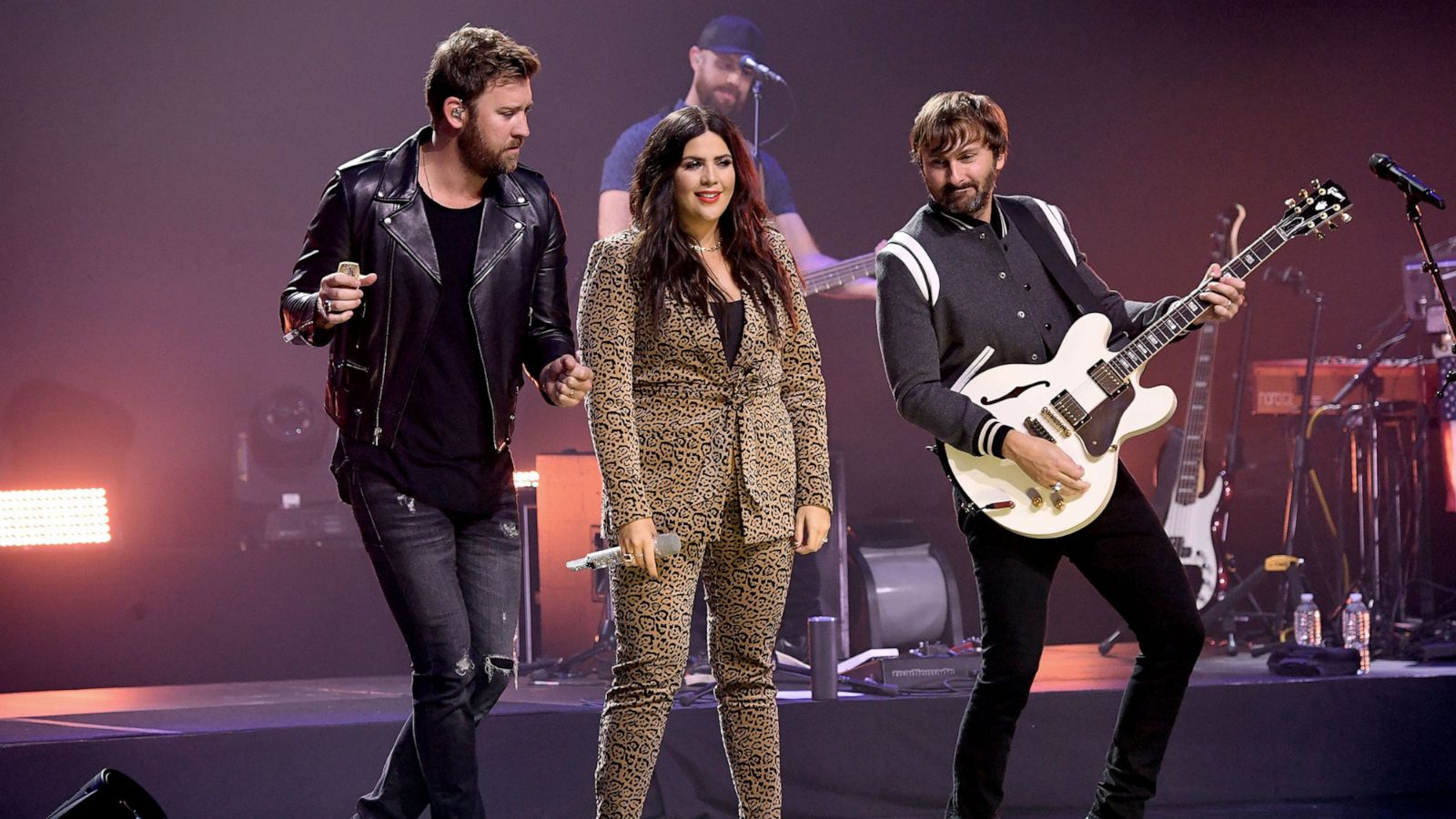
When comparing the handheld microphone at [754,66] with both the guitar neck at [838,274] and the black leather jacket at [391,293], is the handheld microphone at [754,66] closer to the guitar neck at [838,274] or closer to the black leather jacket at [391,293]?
the guitar neck at [838,274]

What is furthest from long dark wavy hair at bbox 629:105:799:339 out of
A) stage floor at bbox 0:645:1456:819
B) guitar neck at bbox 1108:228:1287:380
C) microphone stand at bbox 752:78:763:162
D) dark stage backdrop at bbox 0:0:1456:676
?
dark stage backdrop at bbox 0:0:1456:676

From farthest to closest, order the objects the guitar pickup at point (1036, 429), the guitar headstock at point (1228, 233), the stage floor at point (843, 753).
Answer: the guitar headstock at point (1228, 233), the stage floor at point (843, 753), the guitar pickup at point (1036, 429)

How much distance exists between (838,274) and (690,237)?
3.21 metres

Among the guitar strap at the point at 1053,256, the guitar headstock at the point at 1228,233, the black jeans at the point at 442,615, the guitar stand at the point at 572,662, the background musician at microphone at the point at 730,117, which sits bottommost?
the guitar stand at the point at 572,662

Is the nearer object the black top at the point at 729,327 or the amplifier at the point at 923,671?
the black top at the point at 729,327

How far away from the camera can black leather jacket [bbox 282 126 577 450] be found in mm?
2994

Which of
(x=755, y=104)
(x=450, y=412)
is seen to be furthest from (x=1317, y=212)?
(x=755, y=104)

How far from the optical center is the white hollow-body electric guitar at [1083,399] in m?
3.19

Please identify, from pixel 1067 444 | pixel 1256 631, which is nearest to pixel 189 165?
pixel 1067 444

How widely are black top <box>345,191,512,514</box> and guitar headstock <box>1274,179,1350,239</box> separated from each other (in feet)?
6.47

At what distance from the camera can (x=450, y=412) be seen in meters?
3.03

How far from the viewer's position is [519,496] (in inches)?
231

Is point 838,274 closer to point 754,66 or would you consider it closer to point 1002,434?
point 754,66

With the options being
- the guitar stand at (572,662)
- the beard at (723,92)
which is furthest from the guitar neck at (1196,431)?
the guitar stand at (572,662)
